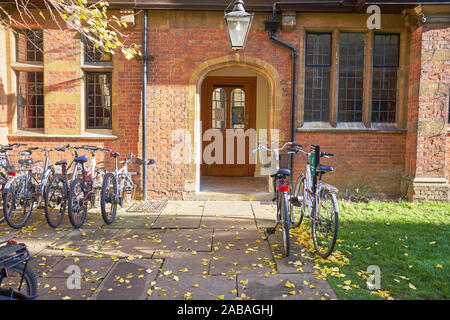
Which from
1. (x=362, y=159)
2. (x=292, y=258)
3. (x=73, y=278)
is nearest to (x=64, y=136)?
(x=73, y=278)

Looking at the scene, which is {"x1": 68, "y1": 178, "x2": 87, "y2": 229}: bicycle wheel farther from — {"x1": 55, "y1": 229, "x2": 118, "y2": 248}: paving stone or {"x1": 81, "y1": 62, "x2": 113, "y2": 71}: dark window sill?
{"x1": 81, "y1": 62, "x2": 113, "y2": 71}: dark window sill

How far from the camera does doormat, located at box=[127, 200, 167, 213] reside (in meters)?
7.02

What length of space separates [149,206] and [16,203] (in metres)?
2.32

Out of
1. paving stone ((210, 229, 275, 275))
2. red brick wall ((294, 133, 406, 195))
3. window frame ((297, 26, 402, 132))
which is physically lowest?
paving stone ((210, 229, 275, 275))

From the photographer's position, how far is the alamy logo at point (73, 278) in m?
3.68

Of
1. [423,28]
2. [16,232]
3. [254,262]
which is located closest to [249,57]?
[423,28]

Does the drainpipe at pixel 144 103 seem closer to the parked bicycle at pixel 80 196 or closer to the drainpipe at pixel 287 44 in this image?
the parked bicycle at pixel 80 196

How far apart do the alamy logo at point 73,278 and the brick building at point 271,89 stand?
Result: 3899 millimetres

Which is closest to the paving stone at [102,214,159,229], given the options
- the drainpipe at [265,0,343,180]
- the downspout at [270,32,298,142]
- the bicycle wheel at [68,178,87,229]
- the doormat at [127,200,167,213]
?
the doormat at [127,200,167,213]

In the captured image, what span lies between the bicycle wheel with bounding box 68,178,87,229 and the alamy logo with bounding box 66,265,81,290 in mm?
1523

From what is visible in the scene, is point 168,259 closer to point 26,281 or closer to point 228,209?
point 26,281

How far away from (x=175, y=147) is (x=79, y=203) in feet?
8.62

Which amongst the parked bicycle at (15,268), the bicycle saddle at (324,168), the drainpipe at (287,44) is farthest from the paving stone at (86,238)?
the drainpipe at (287,44)

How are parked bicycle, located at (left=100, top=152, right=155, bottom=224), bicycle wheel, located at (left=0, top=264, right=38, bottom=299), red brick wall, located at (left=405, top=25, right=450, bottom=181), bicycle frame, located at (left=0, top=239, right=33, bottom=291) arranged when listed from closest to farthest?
1. bicycle frame, located at (left=0, top=239, right=33, bottom=291)
2. bicycle wheel, located at (left=0, top=264, right=38, bottom=299)
3. parked bicycle, located at (left=100, top=152, right=155, bottom=224)
4. red brick wall, located at (left=405, top=25, right=450, bottom=181)
